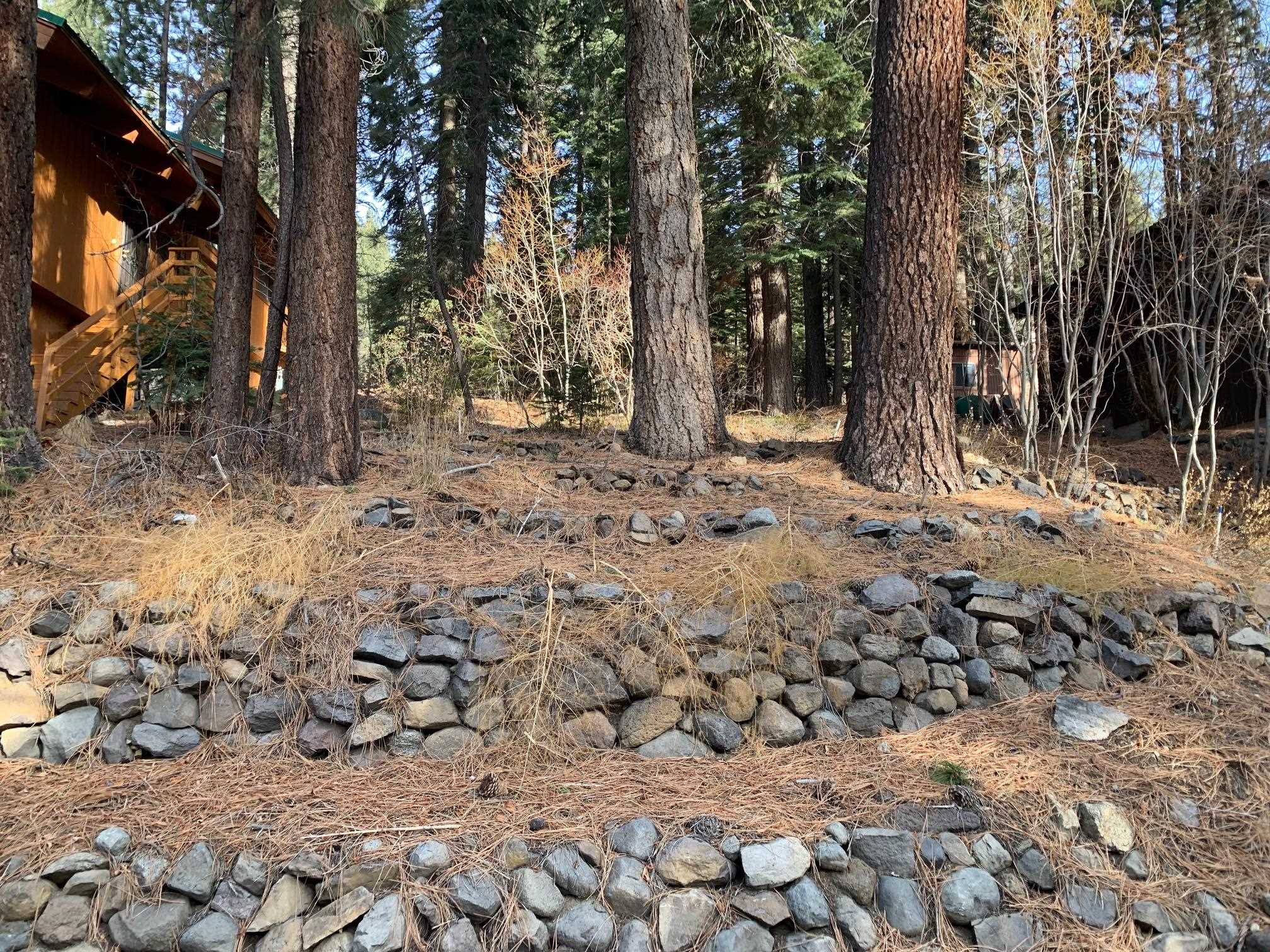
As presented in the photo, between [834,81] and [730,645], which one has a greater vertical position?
[834,81]

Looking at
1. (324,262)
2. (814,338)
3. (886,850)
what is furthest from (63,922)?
(814,338)

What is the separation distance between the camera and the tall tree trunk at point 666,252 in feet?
19.9

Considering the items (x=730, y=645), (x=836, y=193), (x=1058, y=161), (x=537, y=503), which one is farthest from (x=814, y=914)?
(x=836, y=193)

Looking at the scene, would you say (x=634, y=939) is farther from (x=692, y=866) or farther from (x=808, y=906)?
(x=808, y=906)

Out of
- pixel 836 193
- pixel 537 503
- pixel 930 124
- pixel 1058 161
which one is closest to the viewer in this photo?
pixel 537 503

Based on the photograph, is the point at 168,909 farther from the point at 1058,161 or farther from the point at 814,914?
the point at 1058,161

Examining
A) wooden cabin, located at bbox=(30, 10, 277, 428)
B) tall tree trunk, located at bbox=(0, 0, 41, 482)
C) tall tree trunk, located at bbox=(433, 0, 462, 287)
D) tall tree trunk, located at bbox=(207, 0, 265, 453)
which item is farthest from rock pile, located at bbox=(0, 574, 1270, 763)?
A: tall tree trunk, located at bbox=(433, 0, 462, 287)

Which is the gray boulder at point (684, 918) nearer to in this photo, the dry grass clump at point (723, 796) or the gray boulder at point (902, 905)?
the dry grass clump at point (723, 796)

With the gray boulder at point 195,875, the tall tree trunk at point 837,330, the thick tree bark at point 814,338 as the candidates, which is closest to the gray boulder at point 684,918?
the gray boulder at point 195,875

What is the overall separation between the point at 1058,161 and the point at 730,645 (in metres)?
5.52

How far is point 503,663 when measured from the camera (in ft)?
11.1

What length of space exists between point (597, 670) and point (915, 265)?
3878 mm

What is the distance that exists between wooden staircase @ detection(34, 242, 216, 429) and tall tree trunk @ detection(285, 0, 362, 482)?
3836mm

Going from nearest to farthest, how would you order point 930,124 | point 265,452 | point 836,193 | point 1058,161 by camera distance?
1. point 265,452
2. point 930,124
3. point 1058,161
4. point 836,193
